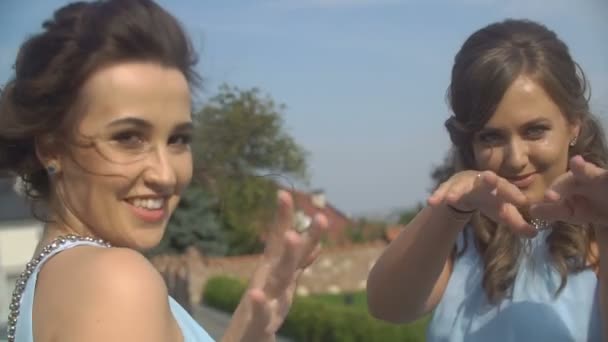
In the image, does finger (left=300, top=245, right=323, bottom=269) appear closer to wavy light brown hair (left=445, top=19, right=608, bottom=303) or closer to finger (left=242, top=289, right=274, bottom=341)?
finger (left=242, top=289, right=274, bottom=341)

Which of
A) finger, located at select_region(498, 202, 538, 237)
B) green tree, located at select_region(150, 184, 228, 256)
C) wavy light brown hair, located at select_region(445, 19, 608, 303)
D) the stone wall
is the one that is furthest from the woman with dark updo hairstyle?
green tree, located at select_region(150, 184, 228, 256)

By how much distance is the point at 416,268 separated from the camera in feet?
7.43

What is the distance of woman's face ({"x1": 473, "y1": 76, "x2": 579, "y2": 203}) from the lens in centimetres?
219

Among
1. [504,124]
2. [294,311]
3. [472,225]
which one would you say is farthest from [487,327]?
[294,311]

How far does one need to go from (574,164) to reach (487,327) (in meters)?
0.62

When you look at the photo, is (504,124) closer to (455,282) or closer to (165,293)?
(455,282)

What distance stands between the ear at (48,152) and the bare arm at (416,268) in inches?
39.2

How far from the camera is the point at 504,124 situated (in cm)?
222

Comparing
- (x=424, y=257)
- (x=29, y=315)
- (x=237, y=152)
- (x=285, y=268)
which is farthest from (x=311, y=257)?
(x=237, y=152)

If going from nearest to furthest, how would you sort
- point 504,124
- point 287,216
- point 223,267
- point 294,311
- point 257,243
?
point 287,216, point 504,124, point 294,311, point 223,267, point 257,243

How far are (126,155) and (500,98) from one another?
3.75 ft

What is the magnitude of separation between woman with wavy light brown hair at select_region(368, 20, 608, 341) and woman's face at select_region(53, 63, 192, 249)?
2.66 ft

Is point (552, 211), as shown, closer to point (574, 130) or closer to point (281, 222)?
point (574, 130)

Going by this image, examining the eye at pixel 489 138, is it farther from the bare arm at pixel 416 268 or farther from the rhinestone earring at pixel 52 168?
the rhinestone earring at pixel 52 168
